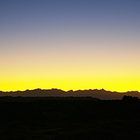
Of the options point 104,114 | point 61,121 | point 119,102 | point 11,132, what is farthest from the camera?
point 119,102

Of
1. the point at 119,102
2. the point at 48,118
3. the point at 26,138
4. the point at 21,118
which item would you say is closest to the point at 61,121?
the point at 48,118

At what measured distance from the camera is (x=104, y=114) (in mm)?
69688

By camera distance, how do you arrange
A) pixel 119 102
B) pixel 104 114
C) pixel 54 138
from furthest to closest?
pixel 119 102 → pixel 104 114 → pixel 54 138

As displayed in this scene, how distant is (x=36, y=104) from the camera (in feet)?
238

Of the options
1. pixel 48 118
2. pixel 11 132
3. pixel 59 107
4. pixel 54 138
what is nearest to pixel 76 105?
pixel 59 107

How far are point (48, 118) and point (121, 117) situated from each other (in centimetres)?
1359

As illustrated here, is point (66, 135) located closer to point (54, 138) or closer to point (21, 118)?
point (54, 138)

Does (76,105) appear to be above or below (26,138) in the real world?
above

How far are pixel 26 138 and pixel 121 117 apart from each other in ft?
92.1

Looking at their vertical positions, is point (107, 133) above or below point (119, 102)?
below

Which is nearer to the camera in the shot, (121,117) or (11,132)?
(11,132)

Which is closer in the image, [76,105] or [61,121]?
[61,121]

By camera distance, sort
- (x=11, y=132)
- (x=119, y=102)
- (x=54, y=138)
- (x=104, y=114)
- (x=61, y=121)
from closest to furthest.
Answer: (x=54, y=138), (x=11, y=132), (x=61, y=121), (x=104, y=114), (x=119, y=102)

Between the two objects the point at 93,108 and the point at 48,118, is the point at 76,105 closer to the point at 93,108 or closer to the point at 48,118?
the point at 93,108
